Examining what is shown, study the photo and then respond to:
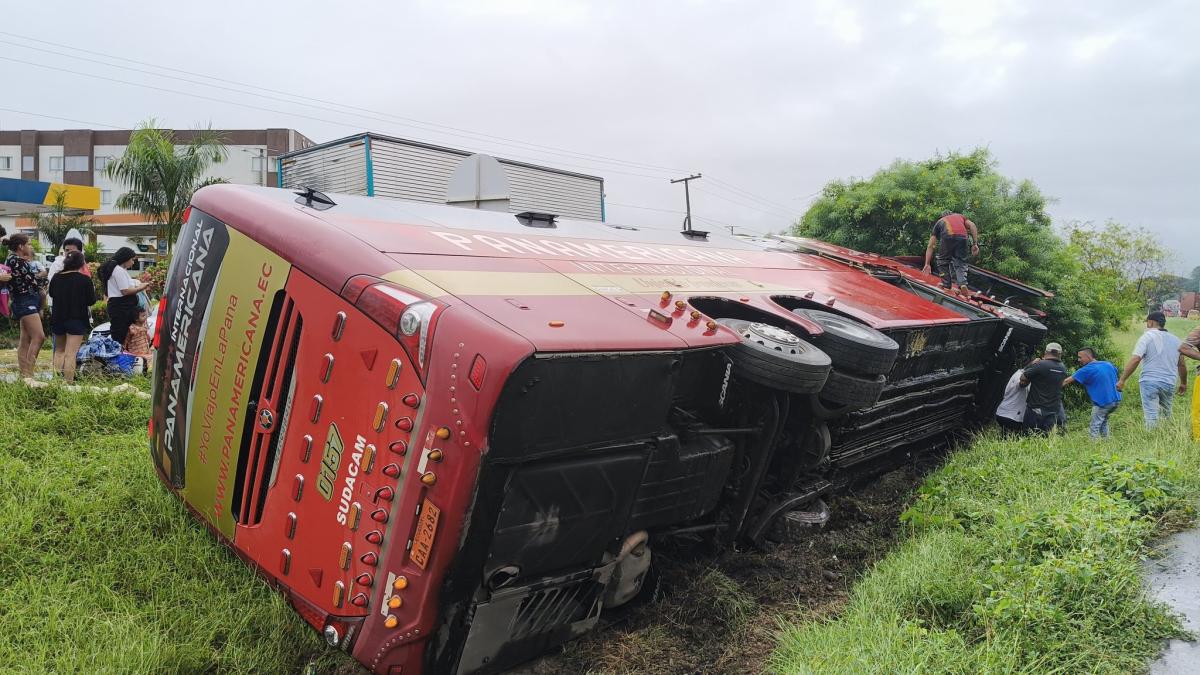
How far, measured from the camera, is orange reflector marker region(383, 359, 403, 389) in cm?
270

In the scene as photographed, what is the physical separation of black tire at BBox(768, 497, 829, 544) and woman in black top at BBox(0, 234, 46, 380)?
247 inches

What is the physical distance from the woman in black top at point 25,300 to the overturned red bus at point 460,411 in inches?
144

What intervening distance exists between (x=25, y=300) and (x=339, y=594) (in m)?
5.57

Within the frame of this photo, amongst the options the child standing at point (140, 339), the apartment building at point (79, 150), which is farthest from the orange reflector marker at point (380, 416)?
the apartment building at point (79, 150)

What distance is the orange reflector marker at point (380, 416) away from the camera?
2711mm

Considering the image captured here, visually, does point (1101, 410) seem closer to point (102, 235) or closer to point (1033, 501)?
point (1033, 501)

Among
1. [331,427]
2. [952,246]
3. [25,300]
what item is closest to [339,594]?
[331,427]

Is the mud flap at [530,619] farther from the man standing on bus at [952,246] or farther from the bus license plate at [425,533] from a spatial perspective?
the man standing on bus at [952,246]

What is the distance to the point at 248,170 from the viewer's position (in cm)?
4103

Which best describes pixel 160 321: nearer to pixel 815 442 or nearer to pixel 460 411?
pixel 460 411

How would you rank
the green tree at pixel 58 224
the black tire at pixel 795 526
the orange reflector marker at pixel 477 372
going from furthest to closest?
the green tree at pixel 58 224
the black tire at pixel 795 526
the orange reflector marker at pixel 477 372

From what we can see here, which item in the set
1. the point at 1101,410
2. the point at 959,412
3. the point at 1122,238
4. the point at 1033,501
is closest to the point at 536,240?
the point at 1033,501

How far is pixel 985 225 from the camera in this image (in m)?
10.6

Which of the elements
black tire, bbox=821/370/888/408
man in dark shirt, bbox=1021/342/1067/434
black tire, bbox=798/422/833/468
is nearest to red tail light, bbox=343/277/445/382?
A: black tire, bbox=821/370/888/408
